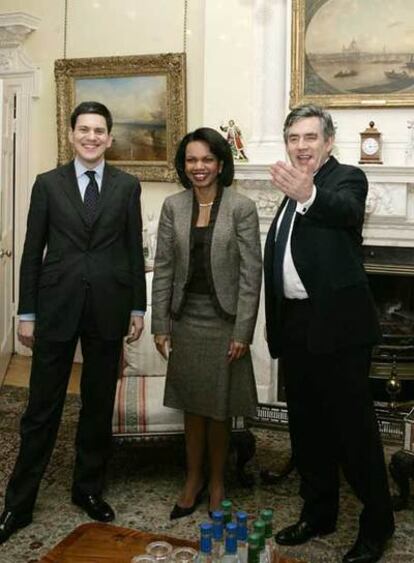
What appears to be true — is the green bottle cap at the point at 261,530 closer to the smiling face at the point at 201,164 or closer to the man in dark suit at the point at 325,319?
the man in dark suit at the point at 325,319

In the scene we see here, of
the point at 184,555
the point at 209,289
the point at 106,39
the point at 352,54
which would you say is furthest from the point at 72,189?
the point at 106,39

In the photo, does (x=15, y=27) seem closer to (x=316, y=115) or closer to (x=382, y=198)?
(x=382, y=198)

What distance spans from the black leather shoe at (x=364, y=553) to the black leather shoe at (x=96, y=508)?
2.95 feet

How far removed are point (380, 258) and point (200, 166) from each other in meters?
1.79

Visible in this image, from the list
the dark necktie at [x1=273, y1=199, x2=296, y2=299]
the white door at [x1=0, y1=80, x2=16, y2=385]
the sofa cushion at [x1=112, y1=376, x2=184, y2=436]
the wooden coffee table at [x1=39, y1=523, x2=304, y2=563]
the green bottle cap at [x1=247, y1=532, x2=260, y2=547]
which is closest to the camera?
the green bottle cap at [x1=247, y1=532, x2=260, y2=547]

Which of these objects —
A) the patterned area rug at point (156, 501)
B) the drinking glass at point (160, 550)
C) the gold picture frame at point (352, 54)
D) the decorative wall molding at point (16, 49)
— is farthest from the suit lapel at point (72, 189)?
the decorative wall molding at point (16, 49)

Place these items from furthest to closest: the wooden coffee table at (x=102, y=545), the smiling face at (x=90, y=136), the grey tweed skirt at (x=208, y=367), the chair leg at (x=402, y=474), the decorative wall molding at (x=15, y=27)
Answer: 1. the decorative wall molding at (x=15, y=27)
2. the chair leg at (x=402, y=474)
3. the grey tweed skirt at (x=208, y=367)
4. the smiling face at (x=90, y=136)
5. the wooden coffee table at (x=102, y=545)

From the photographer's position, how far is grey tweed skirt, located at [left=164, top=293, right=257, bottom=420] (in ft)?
8.29

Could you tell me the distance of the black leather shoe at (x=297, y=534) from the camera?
248 centimetres

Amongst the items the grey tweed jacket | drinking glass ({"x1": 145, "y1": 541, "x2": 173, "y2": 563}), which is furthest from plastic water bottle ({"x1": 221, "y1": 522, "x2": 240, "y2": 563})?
the grey tweed jacket

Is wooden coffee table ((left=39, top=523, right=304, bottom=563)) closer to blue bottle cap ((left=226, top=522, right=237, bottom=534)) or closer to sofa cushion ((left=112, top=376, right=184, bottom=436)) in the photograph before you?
blue bottle cap ((left=226, top=522, right=237, bottom=534))

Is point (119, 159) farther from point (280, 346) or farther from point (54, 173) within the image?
point (280, 346)

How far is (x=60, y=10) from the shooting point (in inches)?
185

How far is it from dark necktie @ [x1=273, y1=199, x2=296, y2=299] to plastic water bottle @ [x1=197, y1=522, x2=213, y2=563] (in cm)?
95
